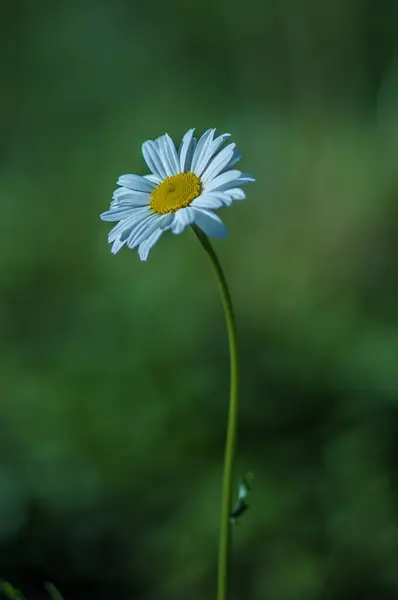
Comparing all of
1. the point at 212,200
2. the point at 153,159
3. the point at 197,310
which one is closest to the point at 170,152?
the point at 153,159

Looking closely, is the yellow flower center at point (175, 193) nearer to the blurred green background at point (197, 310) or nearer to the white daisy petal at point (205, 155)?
the white daisy petal at point (205, 155)

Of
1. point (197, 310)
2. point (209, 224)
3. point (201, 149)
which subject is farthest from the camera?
point (197, 310)

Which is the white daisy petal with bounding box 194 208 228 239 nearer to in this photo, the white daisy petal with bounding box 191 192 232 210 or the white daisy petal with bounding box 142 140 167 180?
the white daisy petal with bounding box 191 192 232 210

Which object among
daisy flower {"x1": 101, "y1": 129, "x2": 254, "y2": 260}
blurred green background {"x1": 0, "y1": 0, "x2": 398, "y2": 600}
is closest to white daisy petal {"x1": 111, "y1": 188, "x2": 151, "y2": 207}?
daisy flower {"x1": 101, "y1": 129, "x2": 254, "y2": 260}

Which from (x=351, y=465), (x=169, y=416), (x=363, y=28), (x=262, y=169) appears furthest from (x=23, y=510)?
(x=363, y=28)

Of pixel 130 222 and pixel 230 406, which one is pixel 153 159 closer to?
pixel 130 222

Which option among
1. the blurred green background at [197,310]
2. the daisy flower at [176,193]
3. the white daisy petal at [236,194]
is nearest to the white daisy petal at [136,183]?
the daisy flower at [176,193]

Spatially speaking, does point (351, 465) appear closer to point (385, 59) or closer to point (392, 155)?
point (392, 155)
